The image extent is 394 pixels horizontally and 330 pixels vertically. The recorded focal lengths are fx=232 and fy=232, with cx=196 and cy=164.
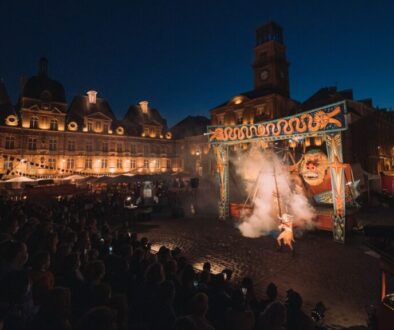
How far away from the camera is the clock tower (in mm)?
38062

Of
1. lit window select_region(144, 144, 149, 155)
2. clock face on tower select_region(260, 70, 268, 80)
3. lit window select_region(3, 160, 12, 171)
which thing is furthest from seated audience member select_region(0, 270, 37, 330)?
clock face on tower select_region(260, 70, 268, 80)

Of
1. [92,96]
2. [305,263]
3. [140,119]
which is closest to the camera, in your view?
[305,263]

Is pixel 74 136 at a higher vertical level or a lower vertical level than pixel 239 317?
higher

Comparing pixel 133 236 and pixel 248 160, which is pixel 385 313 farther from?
pixel 248 160

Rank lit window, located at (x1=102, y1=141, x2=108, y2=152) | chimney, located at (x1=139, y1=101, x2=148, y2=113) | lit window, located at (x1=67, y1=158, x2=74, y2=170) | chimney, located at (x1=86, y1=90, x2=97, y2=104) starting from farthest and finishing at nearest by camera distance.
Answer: chimney, located at (x1=139, y1=101, x2=148, y2=113)
chimney, located at (x1=86, y1=90, x2=97, y2=104)
lit window, located at (x1=102, y1=141, x2=108, y2=152)
lit window, located at (x1=67, y1=158, x2=74, y2=170)

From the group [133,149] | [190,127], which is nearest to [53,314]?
[133,149]

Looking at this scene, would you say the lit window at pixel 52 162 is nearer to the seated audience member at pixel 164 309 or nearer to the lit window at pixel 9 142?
the lit window at pixel 9 142

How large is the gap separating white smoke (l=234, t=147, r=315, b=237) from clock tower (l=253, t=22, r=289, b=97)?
86.7 ft

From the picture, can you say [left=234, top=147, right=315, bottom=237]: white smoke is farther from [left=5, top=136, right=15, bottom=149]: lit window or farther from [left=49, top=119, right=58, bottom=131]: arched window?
[left=5, top=136, right=15, bottom=149]: lit window

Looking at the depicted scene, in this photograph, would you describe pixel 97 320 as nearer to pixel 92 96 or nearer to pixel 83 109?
pixel 83 109

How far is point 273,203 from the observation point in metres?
14.3

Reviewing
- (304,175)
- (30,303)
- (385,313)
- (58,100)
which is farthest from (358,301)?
(58,100)

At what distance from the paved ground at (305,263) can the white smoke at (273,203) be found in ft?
3.19

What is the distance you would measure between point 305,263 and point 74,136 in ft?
116
